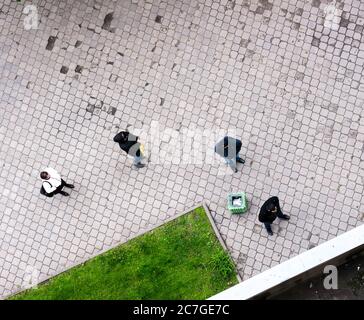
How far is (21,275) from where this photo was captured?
15.6m

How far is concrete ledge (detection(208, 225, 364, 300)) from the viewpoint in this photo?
1261cm

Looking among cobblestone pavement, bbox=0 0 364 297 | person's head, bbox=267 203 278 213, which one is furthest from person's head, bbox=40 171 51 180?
person's head, bbox=267 203 278 213

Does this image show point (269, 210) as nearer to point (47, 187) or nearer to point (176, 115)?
point (176, 115)

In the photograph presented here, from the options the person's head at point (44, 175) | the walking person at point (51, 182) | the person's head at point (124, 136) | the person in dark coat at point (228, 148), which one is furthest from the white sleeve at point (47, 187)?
the person in dark coat at point (228, 148)

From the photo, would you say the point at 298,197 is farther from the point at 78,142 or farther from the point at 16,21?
the point at 16,21

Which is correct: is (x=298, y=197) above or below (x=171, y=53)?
below

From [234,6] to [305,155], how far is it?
4.07m

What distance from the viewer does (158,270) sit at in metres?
15.2

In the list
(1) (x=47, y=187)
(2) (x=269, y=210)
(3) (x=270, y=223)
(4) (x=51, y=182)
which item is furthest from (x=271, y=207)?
(1) (x=47, y=187)

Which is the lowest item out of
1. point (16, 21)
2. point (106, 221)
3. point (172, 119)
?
point (106, 221)

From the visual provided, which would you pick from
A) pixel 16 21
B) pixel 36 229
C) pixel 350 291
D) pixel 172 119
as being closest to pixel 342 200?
pixel 350 291

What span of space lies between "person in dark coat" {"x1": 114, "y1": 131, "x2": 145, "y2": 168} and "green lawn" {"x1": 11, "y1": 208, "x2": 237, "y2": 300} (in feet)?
5.89

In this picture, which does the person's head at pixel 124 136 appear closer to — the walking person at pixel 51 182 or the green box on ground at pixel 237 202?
the walking person at pixel 51 182

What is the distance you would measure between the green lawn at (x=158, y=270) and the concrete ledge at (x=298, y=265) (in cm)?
217
